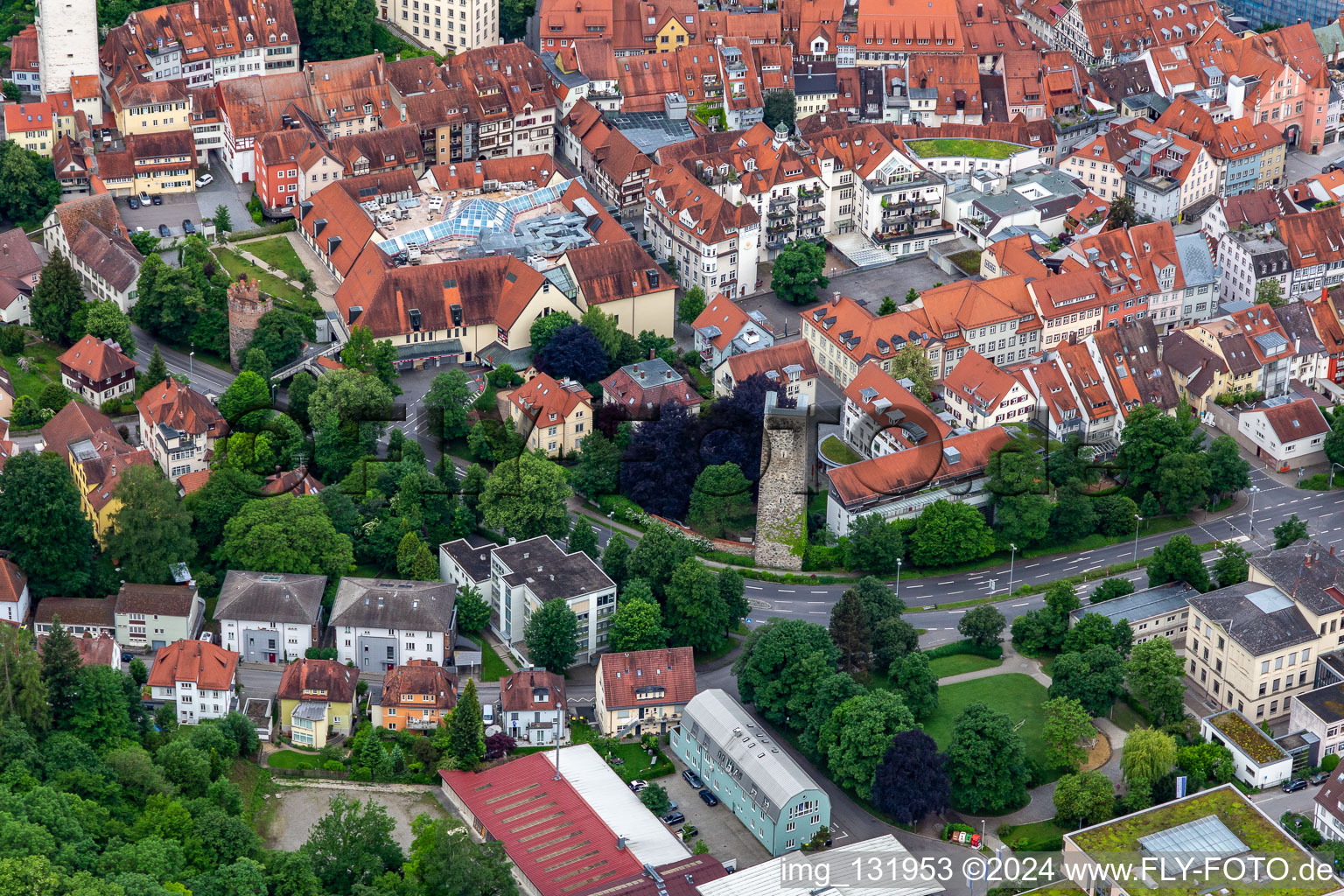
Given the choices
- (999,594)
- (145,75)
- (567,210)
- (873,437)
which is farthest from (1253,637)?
(145,75)

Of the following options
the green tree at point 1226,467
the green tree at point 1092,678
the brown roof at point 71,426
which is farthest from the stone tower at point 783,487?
the brown roof at point 71,426

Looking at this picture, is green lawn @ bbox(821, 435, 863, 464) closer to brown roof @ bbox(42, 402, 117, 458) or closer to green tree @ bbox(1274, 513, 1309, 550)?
green tree @ bbox(1274, 513, 1309, 550)

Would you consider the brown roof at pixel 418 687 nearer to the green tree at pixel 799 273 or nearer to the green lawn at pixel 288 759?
the green lawn at pixel 288 759

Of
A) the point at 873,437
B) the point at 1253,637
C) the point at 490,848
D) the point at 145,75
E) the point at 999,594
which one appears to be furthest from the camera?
the point at 145,75

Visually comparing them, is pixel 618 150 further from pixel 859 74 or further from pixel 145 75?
pixel 145 75

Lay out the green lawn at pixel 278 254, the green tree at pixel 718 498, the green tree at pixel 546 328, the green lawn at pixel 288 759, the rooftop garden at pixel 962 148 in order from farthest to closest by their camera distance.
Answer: the rooftop garden at pixel 962 148 < the green lawn at pixel 278 254 < the green tree at pixel 546 328 < the green tree at pixel 718 498 < the green lawn at pixel 288 759

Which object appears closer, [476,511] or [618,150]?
[476,511]
